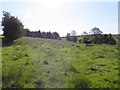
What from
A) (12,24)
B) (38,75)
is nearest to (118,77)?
(38,75)

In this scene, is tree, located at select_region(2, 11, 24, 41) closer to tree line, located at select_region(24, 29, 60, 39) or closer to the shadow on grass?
the shadow on grass

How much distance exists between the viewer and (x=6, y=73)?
55.3 ft

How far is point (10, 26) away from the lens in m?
47.6

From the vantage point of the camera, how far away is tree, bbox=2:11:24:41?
4728 centimetres

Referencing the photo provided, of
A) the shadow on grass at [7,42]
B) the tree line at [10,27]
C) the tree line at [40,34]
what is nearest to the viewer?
the shadow on grass at [7,42]

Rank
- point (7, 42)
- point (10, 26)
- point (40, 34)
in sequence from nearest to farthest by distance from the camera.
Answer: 1. point (7, 42)
2. point (10, 26)
3. point (40, 34)

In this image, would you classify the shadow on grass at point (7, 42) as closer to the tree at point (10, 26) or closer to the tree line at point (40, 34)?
the tree at point (10, 26)

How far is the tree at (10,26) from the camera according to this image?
155 feet

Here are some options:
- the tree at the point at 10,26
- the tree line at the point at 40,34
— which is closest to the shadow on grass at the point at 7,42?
the tree at the point at 10,26

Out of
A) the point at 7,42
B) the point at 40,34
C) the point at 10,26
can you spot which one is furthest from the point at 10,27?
the point at 40,34

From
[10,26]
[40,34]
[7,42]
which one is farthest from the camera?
[40,34]

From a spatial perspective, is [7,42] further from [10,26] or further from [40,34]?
[40,34]

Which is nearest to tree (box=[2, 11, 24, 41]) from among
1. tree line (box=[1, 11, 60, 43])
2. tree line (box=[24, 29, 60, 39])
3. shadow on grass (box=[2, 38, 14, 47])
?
tree line (box=[1, 11, 60, 43])

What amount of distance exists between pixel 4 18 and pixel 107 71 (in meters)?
30.6
